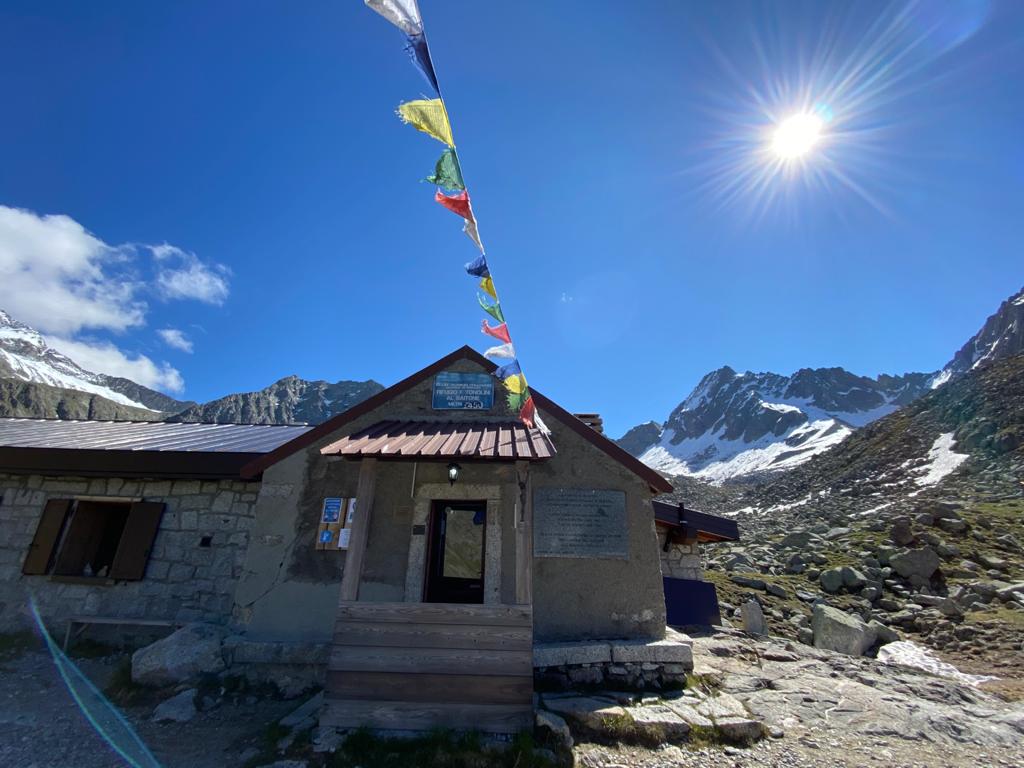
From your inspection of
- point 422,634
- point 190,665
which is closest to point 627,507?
point 422,634

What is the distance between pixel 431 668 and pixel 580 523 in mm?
2720

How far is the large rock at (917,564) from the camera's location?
14.4 meters

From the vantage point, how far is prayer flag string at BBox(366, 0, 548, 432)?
3.22m

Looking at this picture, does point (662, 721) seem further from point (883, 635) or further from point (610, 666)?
point (883, 635)

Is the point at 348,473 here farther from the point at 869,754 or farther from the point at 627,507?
the point at 869,754

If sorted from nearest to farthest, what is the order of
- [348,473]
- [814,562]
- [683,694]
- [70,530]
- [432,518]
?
[683,694] < [432,518] < [348,473] < [70,530] < [814,562]

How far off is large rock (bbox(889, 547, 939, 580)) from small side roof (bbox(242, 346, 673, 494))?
499 inches

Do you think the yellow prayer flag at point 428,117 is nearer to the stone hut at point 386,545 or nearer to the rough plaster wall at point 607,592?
the stone hut at point 386,545

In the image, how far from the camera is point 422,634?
5113mm

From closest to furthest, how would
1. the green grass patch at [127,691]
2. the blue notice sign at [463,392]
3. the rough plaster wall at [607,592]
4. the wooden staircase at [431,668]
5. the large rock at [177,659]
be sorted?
the wooden staircase at [431,668] → the green grass patch at [127,691] → the large rock at [177,659] → the rough plaster wall at [607,592] → the blue notice sign at [463,392]

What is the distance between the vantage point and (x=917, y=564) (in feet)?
47.8

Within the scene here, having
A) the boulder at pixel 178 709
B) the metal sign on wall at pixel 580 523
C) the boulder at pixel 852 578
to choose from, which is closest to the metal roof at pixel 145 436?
the boulder at pixel 178 709

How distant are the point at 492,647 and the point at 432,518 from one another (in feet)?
7.13

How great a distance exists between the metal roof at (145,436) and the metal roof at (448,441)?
2.74 metres
